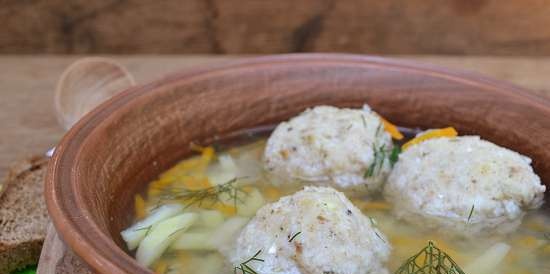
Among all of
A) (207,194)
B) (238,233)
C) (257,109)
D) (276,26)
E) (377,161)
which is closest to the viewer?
(238,233)

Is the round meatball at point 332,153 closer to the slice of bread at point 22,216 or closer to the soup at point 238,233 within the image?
the soup at point 238,233

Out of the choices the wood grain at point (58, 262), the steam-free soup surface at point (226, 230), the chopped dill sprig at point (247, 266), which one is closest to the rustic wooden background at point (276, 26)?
the steam-free soup surface at point (226, 230)

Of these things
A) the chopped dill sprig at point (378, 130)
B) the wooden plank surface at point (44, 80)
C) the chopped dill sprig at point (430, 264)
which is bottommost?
the wooden plank surface at point (44, 80)

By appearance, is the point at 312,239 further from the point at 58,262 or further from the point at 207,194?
the point at 58,262

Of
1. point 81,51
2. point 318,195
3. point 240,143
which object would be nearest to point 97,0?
point 81,51

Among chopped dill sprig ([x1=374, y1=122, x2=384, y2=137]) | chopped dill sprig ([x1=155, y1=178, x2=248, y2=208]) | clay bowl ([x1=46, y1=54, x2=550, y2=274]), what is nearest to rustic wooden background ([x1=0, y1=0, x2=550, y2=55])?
clay bowl ([x1=46, y1=54, x2=550, y2=274])

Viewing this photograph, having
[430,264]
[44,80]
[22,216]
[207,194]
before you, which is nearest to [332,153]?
[207,194]
